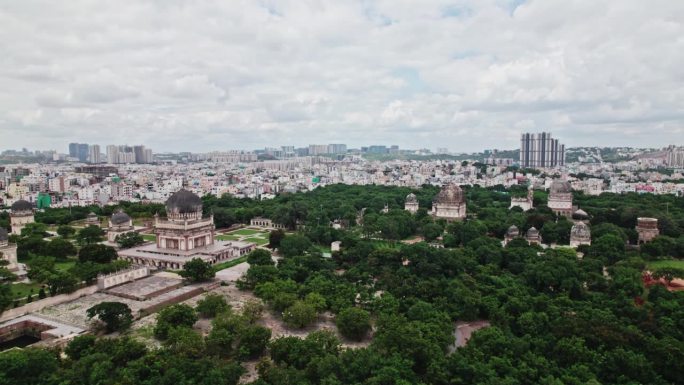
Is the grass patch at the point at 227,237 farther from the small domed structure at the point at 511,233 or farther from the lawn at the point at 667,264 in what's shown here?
the lawn at the point at 667,264

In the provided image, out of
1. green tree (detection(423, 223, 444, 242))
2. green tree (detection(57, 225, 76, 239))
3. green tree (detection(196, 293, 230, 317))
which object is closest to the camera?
green tree (detection(196, 293, 230, 317))

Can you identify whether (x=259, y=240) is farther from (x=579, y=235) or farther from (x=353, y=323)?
(x=579, y=235)

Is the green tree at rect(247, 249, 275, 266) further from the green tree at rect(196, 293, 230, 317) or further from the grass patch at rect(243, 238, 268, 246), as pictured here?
the grass patch at rect(243, 238, 268, 246)

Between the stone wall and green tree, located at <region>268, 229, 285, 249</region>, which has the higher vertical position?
green tree, located at <region>268, 229, 285, 249</region>

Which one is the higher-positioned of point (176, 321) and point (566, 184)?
point (566, 184)

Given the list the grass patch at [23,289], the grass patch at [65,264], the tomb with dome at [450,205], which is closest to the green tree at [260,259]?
the grass patch at [23,289]

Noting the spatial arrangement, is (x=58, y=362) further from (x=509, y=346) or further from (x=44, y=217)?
(x=44, y=217)

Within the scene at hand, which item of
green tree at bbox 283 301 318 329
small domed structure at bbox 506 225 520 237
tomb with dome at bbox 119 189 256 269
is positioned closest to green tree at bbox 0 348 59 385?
green tree at bbox 283 301 318 329

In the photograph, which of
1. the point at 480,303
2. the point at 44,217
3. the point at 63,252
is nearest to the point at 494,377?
the point at 480,303
